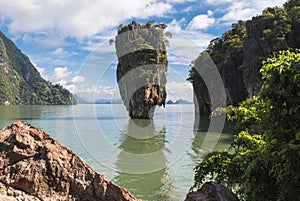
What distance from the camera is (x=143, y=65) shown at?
44406 mm

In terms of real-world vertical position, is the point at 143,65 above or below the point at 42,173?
above

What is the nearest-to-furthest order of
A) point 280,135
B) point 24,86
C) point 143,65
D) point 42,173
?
point 280,135 < point 42,173 < point 143,65 < point 24,86

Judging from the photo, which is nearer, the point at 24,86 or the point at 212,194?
the point at 212,194

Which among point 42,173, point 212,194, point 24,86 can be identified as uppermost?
point 24,86

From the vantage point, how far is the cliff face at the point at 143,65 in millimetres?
43694

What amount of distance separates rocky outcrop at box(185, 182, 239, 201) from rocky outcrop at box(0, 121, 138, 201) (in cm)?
97

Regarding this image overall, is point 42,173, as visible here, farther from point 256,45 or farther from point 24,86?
point 24,86

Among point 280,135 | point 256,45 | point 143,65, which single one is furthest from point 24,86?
point 280,135

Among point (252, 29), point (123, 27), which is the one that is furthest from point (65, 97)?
point (252, 29)

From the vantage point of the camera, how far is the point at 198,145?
2006 cm

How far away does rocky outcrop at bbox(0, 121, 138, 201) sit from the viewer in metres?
3.94

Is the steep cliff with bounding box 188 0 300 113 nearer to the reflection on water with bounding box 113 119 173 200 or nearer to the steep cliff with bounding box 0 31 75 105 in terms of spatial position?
the reflection on water with bounding box 113 119 173 200

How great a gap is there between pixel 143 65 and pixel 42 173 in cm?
4085

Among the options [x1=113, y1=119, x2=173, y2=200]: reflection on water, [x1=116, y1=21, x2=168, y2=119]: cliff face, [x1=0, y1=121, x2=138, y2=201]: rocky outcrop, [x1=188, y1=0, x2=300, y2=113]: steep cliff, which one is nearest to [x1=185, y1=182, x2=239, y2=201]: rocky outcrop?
[x1=0, y1=121, x2=138, y2=201]: rocky outcrop
